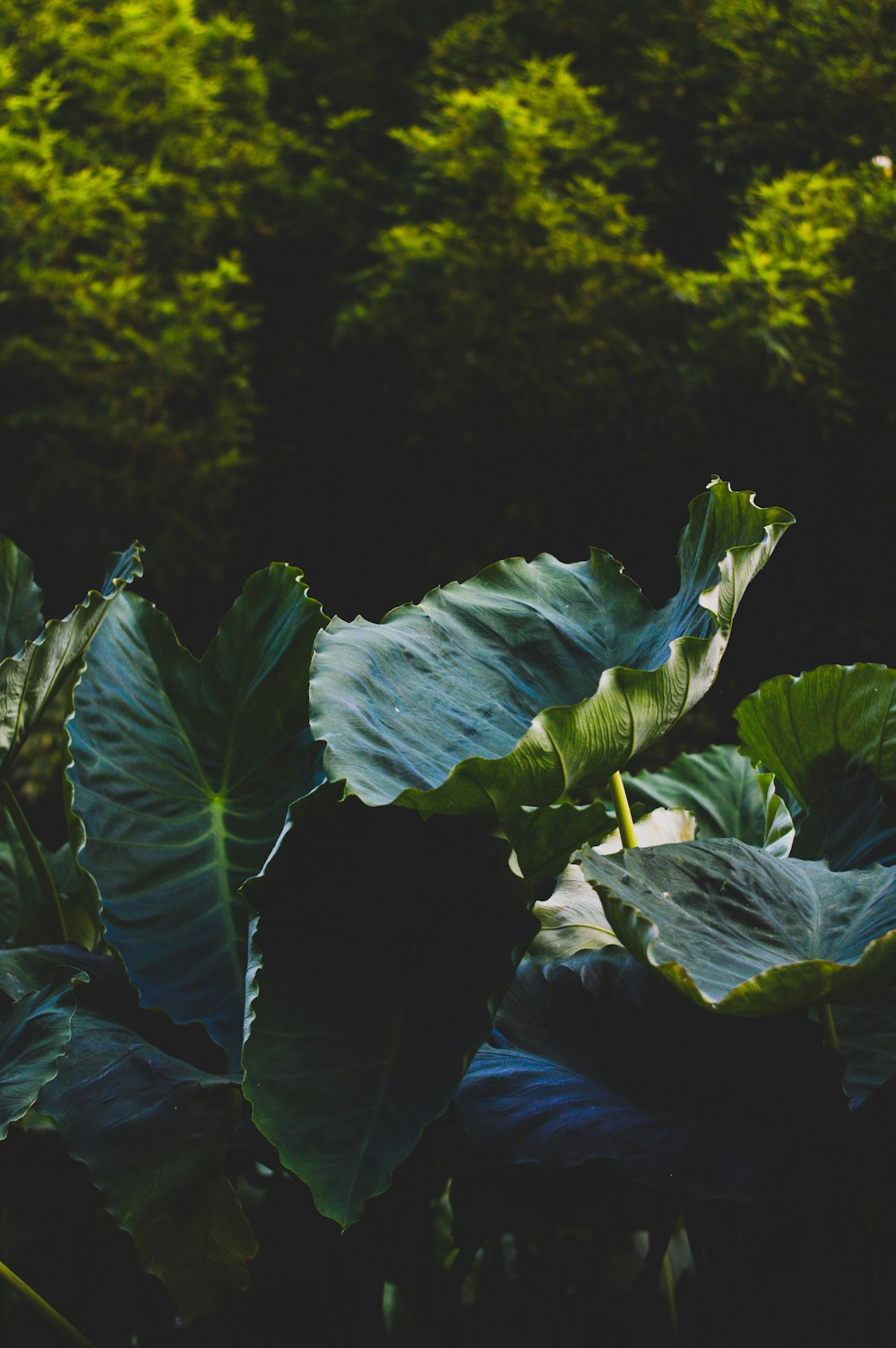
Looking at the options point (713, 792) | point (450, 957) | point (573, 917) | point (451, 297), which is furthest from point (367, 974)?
point (451, 297)

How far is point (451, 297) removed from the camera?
357cm

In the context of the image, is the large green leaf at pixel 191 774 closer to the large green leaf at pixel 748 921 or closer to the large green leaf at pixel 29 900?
the large green leaf at pixel 29 900

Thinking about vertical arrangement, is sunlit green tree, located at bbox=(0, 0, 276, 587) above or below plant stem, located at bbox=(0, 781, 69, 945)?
above

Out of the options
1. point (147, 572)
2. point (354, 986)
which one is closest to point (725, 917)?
point (354, 986)

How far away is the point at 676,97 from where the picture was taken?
12.7ft

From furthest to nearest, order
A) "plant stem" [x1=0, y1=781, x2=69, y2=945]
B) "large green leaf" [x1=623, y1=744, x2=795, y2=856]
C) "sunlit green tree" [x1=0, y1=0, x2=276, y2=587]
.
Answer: "sunlit green tree" [x1=0, y1=0, x2=276, y2=587] < "large green leaf" [x1=623, y1=744, x2=795, y2=856] < "plant stem" [x1=0, y1=781, x2=69, y2=945]

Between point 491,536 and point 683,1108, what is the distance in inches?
121

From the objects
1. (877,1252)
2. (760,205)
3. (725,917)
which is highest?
(760,205)

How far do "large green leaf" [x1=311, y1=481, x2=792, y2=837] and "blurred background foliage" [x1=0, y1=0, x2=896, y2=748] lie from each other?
2.45 meters

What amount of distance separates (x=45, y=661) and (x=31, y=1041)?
271 millimetres

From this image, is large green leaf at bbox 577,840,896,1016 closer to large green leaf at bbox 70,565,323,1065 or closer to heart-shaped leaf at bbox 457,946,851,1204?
heart-shaped leaf at bbox 457,946,851,1204

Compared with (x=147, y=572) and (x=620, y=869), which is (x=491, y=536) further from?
(x=620, y=869)

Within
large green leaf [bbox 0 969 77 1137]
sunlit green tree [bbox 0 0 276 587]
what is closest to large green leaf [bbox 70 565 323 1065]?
large green leaf [bbox 0 969 77 1137]

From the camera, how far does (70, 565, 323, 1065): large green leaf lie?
92 centimetres
